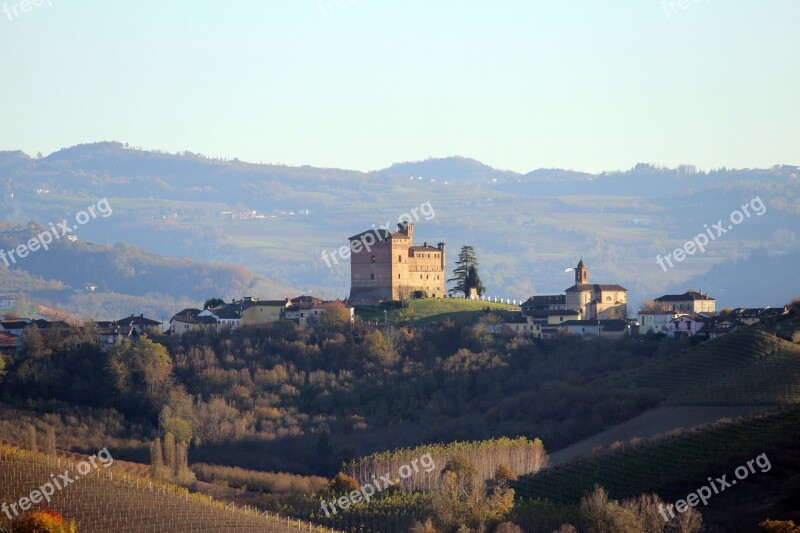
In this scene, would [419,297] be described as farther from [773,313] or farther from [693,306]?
[773,313]

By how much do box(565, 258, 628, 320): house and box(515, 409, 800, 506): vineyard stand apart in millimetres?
35451

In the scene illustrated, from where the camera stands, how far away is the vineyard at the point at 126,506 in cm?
4828

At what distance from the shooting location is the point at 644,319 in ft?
303

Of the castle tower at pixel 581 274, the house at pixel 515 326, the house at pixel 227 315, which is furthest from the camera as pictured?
the castle tower at pixel 581 274

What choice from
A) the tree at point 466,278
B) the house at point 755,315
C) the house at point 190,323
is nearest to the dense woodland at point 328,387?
the house at point 190,323

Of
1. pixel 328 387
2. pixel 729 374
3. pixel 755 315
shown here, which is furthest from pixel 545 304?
pixel 729 374

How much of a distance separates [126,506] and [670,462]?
19830mm

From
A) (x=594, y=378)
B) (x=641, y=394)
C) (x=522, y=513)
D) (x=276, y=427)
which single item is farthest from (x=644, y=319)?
(x=522, y=513)

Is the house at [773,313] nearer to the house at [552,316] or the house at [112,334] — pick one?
the house at [552,316]

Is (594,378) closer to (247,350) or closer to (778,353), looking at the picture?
(778,353)

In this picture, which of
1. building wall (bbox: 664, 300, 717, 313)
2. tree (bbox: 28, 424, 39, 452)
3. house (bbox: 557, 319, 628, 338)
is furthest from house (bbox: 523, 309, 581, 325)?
tree (bbox: 28, 424, 39, 452)

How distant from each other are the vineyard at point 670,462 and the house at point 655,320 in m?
30.2

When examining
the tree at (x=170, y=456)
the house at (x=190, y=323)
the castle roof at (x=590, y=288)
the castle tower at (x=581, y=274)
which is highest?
the castle tower at (x=581, y=274)

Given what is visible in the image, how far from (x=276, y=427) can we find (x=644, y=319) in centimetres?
2470
